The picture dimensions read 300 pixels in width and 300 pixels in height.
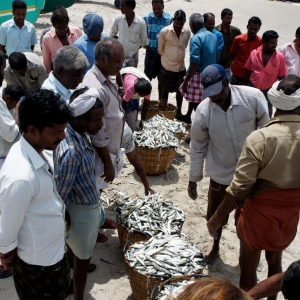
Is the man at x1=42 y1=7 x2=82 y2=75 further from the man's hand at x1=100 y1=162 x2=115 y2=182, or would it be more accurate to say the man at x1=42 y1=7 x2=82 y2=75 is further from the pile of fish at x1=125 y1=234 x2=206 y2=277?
the pile of fish at x1=125 y1=234 x2=206 y2=277

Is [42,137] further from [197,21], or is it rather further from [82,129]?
[197,21]

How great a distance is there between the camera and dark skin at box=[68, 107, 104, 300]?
336 centimetres

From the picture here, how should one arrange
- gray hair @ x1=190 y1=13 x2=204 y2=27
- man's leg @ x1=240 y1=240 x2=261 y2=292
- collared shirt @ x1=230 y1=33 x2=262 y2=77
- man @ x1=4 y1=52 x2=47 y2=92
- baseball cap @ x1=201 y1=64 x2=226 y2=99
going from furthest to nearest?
collared shirt @ x1=230 y1=33 x2=262 y2=77 → gray hair @ x1=190 y1=13 x2=204 y2=27 → man @ x1=4 y1=52 x2=47 y2=92 → baseball cap @ x1=201 y1=64 x2=226 y2=99 → man's leg @ x1=240 y1=240 x2=261 y2=292

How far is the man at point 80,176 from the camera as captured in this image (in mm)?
3230

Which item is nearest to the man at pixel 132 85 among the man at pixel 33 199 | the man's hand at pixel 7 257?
the man at pixel 33 199

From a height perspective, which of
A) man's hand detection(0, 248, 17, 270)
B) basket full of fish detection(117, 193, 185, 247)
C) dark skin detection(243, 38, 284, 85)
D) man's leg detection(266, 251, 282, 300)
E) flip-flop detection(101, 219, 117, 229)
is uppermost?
dark skin detection(243, 38, 284, 85)

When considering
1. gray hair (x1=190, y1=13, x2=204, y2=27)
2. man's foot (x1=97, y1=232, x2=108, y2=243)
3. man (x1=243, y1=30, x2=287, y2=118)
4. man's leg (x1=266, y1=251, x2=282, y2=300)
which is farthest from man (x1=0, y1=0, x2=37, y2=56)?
man's leg (x1=266, y1=251, x2=282, y2=300)

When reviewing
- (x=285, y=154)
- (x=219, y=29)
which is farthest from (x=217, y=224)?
(x=219, y=29)

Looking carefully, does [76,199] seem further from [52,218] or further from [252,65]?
[252,65]

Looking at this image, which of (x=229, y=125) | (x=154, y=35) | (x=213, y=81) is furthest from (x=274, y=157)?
(x=154, y=35)

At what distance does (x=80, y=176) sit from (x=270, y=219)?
153 cm

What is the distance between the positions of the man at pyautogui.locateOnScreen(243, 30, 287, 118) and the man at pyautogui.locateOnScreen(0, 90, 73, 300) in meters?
5.04

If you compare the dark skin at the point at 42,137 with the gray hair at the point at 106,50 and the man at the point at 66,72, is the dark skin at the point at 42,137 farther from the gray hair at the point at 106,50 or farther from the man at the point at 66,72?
the gray hair at the point at 106,50

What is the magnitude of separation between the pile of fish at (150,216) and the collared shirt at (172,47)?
399 centimetres
